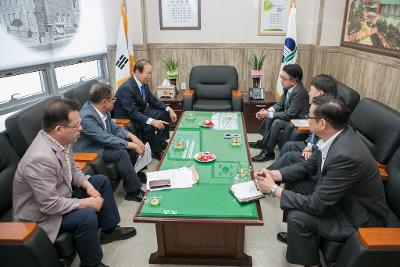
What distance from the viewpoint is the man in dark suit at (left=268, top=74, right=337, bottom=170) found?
8.09 feet

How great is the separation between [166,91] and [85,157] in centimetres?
210

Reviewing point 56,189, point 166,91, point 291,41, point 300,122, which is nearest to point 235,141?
point 300,122

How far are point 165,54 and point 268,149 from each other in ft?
7.44

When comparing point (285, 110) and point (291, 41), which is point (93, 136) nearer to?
point (285, 110)

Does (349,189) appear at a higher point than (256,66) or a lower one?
lower

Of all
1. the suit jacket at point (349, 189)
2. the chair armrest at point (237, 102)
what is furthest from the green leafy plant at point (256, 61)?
the suit jacket at point (349, 189)

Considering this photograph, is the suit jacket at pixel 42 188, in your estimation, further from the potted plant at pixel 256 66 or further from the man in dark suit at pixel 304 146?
the potted plant at pixel 256 66

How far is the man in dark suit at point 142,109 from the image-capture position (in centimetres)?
320

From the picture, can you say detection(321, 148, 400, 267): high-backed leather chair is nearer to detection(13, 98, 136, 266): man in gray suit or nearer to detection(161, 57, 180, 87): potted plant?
detection(13, 98, 136, 266): man in gray suit

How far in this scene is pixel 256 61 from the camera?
4.30m

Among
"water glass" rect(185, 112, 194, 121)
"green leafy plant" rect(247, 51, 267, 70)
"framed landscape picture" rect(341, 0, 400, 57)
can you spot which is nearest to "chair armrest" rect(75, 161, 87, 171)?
"water glass" rect(185, 112, 194, 121)

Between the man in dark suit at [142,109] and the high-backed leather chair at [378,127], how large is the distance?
1.94 metres

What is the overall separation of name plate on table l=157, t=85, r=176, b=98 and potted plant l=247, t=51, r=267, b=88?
1.19 m

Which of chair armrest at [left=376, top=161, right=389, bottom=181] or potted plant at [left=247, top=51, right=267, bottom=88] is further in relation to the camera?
potted plant at [left=247, top=51, right=267, bottom=88]
